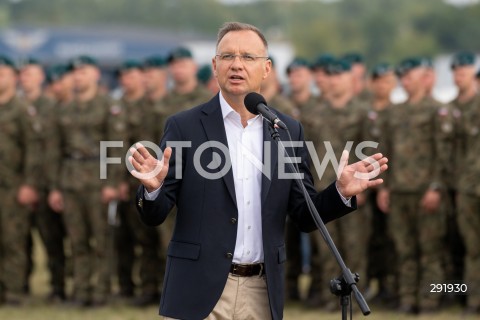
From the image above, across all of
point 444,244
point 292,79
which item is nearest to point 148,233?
point 292,79

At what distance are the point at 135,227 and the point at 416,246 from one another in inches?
118

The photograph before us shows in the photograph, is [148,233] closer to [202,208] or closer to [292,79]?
[292,79]

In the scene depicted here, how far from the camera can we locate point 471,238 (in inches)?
396

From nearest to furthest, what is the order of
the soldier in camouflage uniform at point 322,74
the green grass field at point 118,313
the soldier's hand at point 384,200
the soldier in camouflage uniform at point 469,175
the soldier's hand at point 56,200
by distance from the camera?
1. the soldier in camouflage uniform at point 469,175
2. the green grass field at point 118,313
3. the soldier's hand at point 384,200
4. the soldier in camouflage uniform at point 322,74
5. the soldier's hand at point 56,200

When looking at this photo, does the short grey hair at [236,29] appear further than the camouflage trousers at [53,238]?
No

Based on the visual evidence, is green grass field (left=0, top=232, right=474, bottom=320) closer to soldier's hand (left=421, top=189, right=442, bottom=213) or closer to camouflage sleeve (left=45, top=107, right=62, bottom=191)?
soldier's hand (left=421, top=189, right=442, bottom=213)

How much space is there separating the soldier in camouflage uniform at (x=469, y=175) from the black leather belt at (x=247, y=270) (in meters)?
4.77

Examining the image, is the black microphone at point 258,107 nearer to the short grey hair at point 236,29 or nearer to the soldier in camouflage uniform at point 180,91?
the short grey hair at point 236,29

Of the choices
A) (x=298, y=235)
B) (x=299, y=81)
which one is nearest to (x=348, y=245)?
(x=298, y=235)

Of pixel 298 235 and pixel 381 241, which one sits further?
pixel 298 235

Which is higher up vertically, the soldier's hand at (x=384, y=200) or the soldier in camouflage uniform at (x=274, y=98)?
the soldier in camouflage uniform at (x=274, y=98)

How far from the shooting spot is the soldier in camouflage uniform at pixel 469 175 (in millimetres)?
9898

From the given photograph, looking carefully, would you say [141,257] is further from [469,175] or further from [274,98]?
[469,175]

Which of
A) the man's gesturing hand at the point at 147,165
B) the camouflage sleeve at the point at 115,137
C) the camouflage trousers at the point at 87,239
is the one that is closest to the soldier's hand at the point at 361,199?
the camouflage sleeve at the point at 115,137
